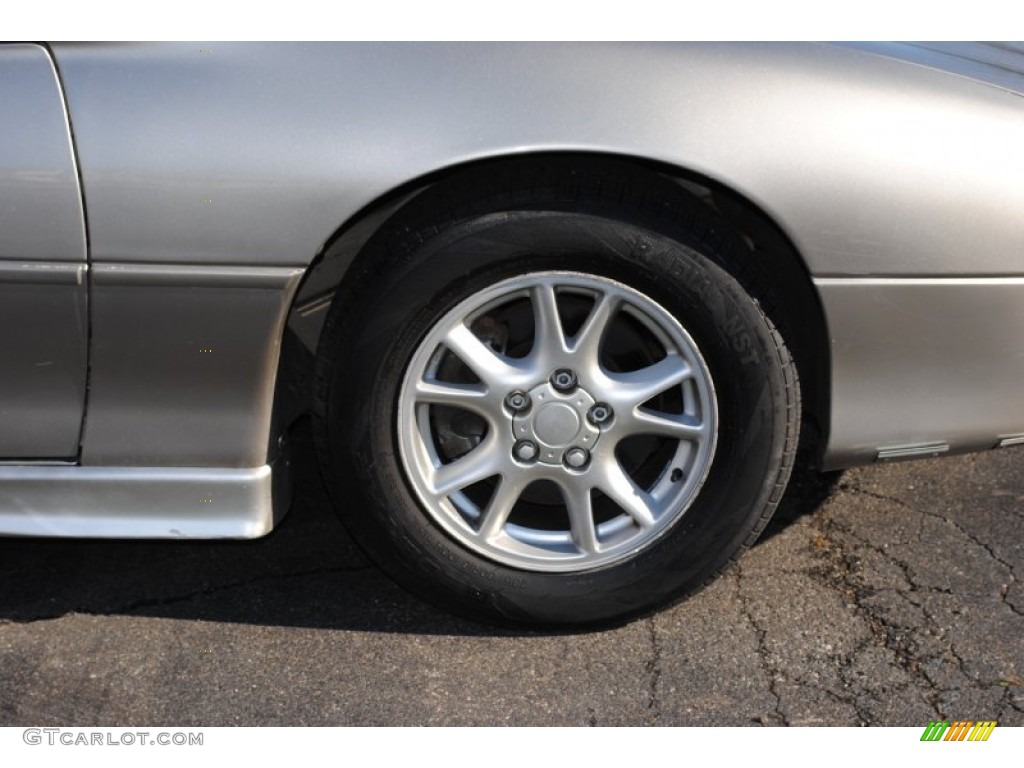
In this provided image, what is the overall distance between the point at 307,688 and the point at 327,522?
720 mm

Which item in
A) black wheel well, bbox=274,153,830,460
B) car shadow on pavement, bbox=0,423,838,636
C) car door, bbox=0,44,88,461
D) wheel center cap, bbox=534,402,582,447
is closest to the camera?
car door, bbox=0,44,88,461

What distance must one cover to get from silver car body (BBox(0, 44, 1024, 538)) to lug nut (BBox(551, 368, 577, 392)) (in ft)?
1.43

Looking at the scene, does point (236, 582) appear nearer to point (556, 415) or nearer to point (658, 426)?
point (556, 415)

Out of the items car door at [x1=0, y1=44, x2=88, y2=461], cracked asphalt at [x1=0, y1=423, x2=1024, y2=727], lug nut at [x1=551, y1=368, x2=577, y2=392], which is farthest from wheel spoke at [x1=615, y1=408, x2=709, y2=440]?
car door at [x1=0, y1=44, x2=88, y2=461]

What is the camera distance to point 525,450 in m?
2.76

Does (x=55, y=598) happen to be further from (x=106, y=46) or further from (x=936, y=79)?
(x=936, y=79)

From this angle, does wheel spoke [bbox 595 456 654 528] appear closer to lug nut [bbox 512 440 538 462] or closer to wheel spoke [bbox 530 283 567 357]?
lug nut [bbox 512 440 538 462]

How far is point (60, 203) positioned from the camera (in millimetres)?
2520

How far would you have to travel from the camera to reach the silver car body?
99.1 inches

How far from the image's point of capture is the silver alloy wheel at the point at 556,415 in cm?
270

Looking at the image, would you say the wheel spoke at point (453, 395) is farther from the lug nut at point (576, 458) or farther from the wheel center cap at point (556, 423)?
the lug nut at point (576, 458)
